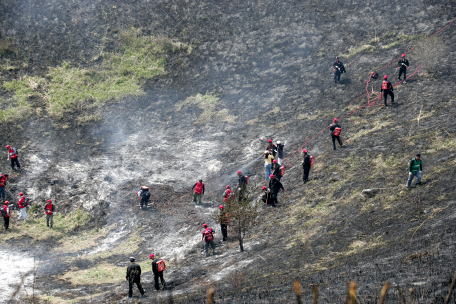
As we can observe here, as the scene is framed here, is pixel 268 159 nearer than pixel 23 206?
Yes

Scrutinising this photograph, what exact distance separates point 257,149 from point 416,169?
12.6 meters

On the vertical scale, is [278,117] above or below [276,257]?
above

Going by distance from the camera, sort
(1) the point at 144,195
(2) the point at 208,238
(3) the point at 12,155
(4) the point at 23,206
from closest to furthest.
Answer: (2) the point at 208,238, (4) the point at 23,206, (1) the point at 144,195, (3) the point at 12,155

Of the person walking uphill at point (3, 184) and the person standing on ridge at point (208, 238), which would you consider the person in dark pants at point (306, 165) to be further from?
the person walking uphill at point (3, 184)

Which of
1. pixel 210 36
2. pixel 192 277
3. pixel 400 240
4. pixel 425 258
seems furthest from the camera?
pixel 210 36

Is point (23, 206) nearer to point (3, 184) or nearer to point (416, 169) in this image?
point (3, 184)

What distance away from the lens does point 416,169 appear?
→ 14.1 meters

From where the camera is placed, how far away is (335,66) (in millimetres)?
28375

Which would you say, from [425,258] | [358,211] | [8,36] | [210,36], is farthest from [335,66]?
[8,36]

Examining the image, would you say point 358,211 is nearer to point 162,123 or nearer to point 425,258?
point 425,258

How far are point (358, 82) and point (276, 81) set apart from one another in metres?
6.79

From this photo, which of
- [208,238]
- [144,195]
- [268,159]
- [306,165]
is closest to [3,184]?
[144,195]

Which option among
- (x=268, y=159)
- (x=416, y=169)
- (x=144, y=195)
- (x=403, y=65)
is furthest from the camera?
(x=403, y=65)

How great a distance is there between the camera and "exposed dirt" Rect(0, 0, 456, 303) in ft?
35.5
